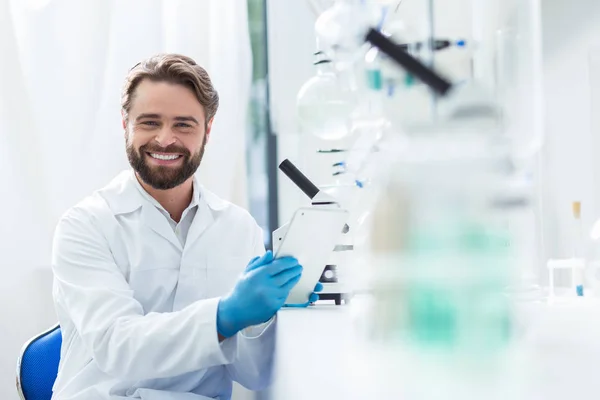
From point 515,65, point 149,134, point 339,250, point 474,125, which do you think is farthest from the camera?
point 149,134

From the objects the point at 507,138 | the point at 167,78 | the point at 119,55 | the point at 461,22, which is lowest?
the point at 507,138

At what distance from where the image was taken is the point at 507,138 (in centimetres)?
47

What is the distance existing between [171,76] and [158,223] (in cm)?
36

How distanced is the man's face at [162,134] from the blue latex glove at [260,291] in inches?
17.9

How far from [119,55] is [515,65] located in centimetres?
174

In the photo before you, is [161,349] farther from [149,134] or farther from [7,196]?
[7,196]

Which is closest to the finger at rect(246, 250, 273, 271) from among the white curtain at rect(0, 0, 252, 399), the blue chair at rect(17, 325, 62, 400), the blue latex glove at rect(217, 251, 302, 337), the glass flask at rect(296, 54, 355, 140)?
the blue latex glove at rect(217, 251, 302, 337)

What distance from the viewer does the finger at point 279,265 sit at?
106 centimetres

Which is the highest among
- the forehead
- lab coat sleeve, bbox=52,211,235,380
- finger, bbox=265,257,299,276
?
the forehead

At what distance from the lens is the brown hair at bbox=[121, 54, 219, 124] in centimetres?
153

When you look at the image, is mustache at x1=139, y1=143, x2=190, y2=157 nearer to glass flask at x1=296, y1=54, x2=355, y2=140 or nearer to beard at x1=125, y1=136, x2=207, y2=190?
beard at x1=125, y1=136, x2=207, y2=190

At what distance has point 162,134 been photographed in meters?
1.51

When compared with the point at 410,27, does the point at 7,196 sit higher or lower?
lower

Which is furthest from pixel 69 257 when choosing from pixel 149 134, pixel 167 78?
pixel 167 78
